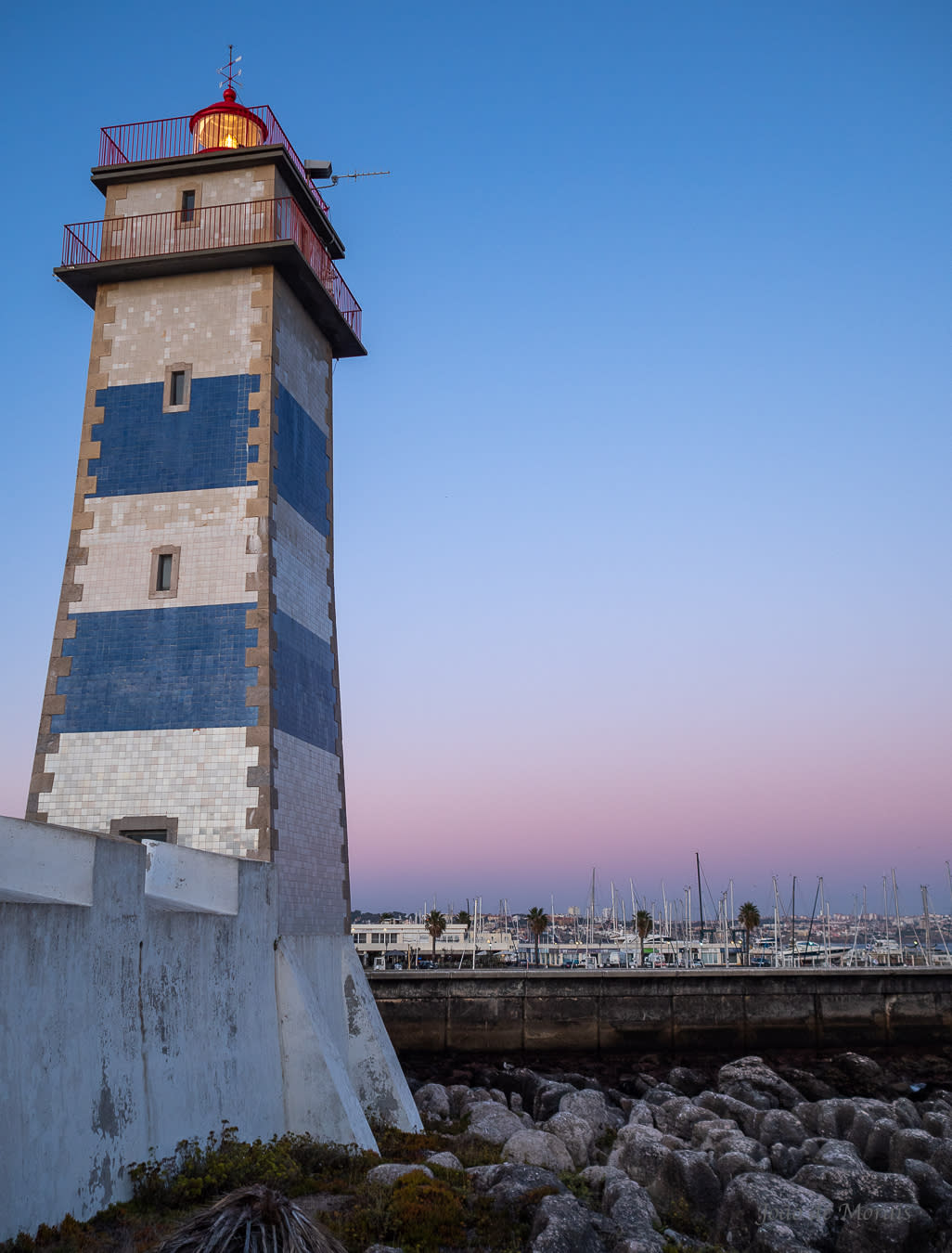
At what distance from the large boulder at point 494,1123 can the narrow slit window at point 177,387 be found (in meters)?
12.7

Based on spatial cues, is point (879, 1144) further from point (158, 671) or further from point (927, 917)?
point (927, 917)

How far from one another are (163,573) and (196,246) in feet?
19.2

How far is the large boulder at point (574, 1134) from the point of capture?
1609 centimetres

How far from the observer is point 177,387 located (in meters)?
17.9

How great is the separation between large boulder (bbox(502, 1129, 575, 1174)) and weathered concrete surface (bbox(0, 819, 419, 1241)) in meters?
2.19

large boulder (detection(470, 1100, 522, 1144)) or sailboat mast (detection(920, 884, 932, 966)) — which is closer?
large boulder (detection(470, 1100, 522, 1144))

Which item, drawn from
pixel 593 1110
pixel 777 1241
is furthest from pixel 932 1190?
pixel 593 1110

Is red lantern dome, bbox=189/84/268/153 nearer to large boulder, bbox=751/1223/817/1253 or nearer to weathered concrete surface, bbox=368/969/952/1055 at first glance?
large boulder, bbox=751/1223/817/1253

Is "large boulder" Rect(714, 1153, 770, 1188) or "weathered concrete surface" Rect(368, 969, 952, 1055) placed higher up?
"weathered concrete surface" Rect(368, 969, 952, 1055)

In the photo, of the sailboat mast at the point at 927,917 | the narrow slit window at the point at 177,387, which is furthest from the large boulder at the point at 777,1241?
the sailboat mast at the point at 927,917

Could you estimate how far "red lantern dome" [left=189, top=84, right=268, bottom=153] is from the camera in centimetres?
1969

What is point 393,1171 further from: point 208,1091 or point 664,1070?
point 664,1070

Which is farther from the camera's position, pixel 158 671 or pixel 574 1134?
pixel 574 1134

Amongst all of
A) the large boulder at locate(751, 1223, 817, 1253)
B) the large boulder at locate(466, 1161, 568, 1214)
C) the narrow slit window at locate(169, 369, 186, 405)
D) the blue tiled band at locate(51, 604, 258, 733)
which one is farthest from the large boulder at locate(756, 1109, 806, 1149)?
the narrow slit window at locate(169, 369, 186, 405)
